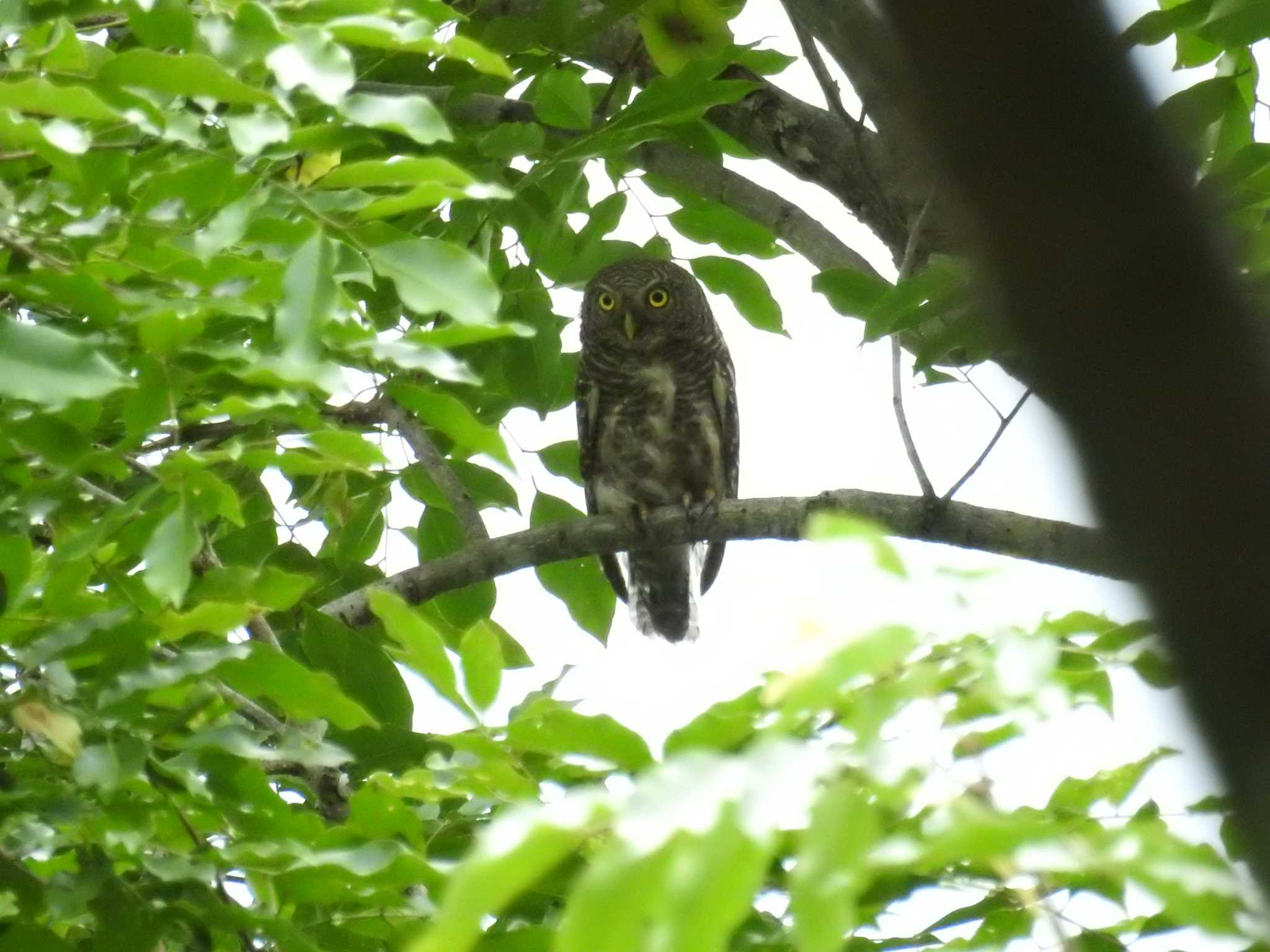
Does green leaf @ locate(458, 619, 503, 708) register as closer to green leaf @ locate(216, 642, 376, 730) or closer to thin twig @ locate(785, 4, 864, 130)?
green leaf @ locate(216, 642, 376, 730)

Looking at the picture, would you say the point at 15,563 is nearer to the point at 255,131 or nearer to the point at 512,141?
the point at 255,131

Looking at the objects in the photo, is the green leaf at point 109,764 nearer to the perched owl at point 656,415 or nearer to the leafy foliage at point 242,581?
the leafy foliage at point 242,581

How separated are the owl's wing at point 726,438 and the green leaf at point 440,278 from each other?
11.0 ft

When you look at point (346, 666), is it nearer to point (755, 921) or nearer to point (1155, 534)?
point (755, 921)

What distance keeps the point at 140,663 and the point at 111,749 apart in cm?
9

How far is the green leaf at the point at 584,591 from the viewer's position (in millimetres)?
3053

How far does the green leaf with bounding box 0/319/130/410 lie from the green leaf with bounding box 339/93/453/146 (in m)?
0.32

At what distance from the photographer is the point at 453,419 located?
1479 millimetres

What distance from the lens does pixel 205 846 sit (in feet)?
4.97

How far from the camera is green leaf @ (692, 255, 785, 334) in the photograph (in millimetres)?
3080

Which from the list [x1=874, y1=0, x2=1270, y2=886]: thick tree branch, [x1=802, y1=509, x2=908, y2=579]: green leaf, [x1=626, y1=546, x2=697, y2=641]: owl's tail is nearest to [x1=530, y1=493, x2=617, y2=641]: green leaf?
[x1=626, y1=546, x2=697, y2=641]: owl's tail

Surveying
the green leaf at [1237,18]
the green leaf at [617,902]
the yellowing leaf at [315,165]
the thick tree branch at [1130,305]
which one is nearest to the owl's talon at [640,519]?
the yellowing leaf at [315,165]

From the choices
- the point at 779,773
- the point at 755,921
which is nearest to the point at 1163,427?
the point at 779,773

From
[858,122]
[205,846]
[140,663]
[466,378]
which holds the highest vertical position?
[858,122]
